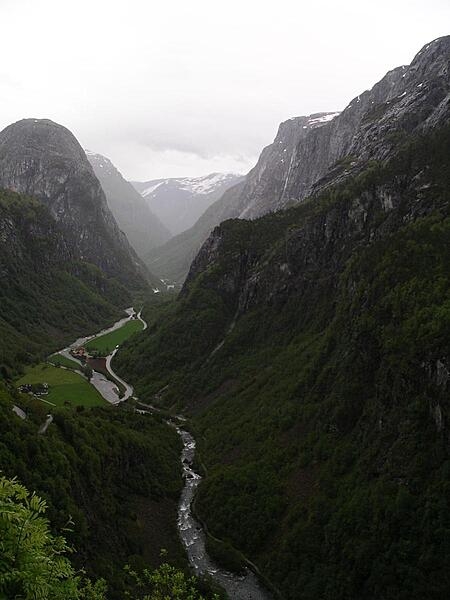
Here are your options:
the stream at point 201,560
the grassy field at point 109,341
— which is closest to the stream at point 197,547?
the stream at point 201,560

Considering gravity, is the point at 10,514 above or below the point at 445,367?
above

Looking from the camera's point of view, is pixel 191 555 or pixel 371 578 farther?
pixel 191 555

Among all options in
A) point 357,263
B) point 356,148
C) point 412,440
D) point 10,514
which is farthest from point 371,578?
point 356,148

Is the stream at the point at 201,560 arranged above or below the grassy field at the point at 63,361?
below

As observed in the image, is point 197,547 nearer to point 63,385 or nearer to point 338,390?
point 338,390

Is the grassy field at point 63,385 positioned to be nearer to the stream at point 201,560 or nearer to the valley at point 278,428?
the valley at point 278,428

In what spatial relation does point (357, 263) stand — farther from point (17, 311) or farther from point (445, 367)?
point (17, 311)

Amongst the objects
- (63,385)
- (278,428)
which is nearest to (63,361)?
(63,385)
